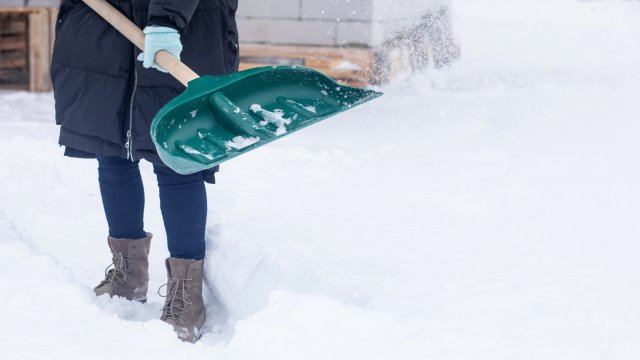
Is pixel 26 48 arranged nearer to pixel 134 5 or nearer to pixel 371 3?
pixel 371 3

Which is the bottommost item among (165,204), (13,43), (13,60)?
(165,204)

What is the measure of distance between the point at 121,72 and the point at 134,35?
0.12 metres

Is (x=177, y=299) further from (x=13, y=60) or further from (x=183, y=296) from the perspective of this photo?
(x=13, y=60)

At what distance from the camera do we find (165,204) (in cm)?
205

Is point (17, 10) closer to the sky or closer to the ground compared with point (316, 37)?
closer to the sky

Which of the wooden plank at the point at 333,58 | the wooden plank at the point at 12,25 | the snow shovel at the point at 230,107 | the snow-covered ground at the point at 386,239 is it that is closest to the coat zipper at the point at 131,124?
the snow shovel at the point at 230,107

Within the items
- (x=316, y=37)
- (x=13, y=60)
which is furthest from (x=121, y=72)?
(x=13, y=60)

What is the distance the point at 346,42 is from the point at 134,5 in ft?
10.8

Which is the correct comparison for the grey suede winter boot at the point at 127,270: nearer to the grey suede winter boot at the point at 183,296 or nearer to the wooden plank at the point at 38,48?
the grey suede winter boot at the point at 183,296

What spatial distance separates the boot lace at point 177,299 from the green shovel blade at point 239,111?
1.46 ft

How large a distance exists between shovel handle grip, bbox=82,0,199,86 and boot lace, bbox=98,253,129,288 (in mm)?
656

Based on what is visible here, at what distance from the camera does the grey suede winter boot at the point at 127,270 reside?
2.27m

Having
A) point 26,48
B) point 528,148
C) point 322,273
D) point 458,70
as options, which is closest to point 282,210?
point 322,273

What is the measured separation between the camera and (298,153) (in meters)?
3.69
